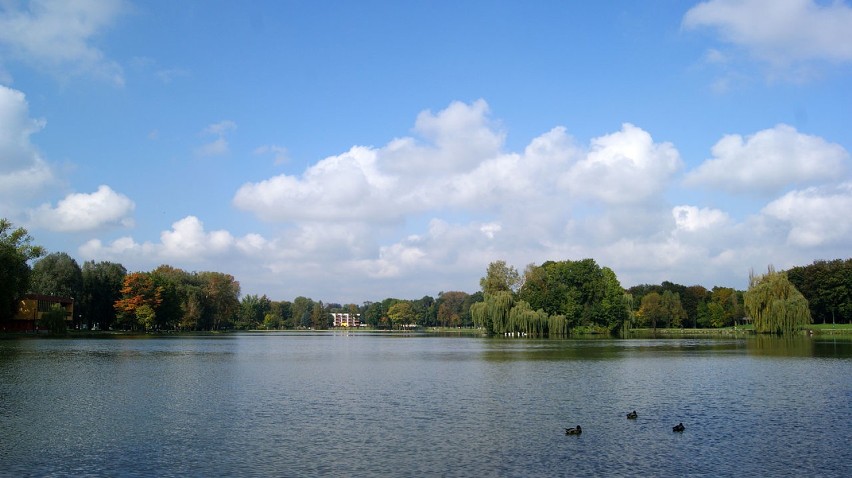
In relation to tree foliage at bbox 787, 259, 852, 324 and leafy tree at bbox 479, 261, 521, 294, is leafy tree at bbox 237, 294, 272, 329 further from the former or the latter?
tree foliage at bbox 787, 259, 852, 324

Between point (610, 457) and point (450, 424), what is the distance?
17.9 feet

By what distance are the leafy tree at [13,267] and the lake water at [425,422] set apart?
3613cm

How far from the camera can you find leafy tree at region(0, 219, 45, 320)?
6625cm

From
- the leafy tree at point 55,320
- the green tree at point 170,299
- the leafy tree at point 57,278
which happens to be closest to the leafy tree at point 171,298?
the green tree at point 170,299

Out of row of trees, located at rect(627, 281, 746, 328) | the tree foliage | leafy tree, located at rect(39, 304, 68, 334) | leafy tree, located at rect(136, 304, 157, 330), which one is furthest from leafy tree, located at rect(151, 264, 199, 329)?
the tree foliage

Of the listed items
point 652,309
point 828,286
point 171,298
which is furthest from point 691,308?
point 171,298

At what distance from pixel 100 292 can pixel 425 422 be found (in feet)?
322

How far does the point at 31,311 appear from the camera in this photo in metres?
89.1

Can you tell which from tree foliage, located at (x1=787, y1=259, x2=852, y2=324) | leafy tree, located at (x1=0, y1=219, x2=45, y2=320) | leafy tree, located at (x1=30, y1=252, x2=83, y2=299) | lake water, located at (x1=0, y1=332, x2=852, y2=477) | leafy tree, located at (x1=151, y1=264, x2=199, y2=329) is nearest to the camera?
lake water, located at (x1=0, y1=332, x2=852, y2=477)

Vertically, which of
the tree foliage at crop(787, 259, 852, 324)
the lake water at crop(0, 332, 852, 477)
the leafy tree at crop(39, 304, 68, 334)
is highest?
the tree foliage at crop(787, 259, 852, 324)

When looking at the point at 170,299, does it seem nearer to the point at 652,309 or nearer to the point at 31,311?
the point at 31,311

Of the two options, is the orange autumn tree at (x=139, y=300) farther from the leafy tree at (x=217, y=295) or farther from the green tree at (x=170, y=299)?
the leafy tree at (x=217, y=295)

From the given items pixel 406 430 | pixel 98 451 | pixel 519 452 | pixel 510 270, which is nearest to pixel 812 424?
pixel 519 452

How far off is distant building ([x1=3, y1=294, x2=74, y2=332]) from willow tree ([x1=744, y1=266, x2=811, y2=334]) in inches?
3508
